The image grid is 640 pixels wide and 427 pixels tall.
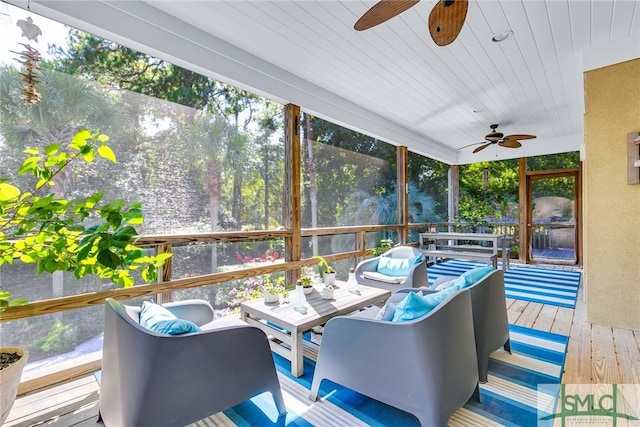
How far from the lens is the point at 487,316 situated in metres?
2.11

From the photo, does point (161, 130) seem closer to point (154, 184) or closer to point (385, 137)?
point (154, 184)

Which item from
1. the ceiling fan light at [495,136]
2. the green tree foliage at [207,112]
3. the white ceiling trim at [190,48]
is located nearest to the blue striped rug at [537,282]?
the ceiling fan light at [495,136]

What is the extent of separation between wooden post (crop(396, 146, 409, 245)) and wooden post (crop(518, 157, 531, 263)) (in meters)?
3.01

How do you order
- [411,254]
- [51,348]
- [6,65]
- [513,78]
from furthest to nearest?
[411,254] → [513,78] → [51,348] → [6,65]

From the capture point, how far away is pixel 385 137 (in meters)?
5.40

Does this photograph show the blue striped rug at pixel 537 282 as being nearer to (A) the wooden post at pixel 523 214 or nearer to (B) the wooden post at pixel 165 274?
(A) the wooden post at pixel 523 214

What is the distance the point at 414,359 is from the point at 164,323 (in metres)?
1.24

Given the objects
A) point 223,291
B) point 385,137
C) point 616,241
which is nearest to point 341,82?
point 385,137

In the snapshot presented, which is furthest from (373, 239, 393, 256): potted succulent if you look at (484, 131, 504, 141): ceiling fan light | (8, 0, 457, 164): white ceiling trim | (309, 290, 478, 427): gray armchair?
(309, 290, 478, 427): gray armchair

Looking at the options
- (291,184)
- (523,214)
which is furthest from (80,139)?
(523,214)

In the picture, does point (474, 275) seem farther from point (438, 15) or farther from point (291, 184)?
point (291, 184)

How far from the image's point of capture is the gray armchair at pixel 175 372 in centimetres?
135

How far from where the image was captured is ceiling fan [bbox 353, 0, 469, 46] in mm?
1775

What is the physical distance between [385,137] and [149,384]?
4.96 metres
